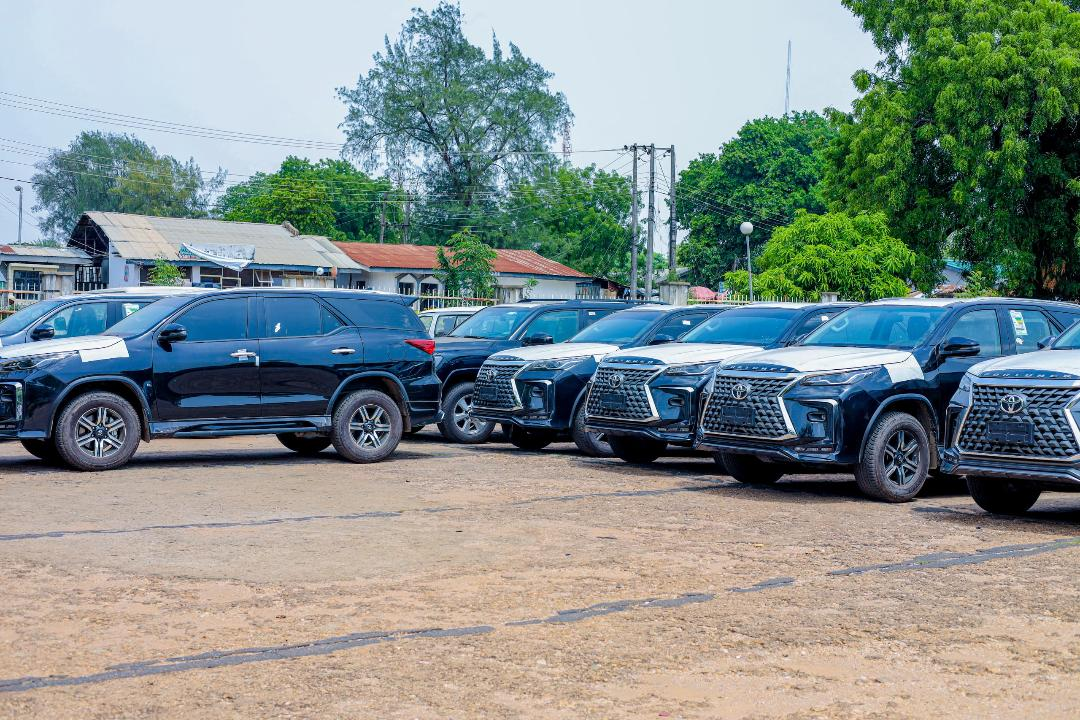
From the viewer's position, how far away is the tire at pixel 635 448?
14.9 metres

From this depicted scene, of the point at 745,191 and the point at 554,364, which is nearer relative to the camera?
the point at 554,364

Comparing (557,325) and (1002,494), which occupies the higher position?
(557,325)

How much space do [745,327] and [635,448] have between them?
6.13 feet

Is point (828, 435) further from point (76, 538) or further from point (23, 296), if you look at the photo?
point (23, 296)

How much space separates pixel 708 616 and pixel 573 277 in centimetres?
6072

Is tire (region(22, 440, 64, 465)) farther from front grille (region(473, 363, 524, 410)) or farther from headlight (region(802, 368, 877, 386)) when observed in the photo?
headlight (region(802, 368, 877, 386))

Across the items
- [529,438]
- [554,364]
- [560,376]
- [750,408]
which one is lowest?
[529,438]

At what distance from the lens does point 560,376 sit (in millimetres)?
15219

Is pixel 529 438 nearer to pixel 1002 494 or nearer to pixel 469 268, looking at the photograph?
pixel 1002 494

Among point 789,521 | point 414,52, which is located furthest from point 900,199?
point 414,52

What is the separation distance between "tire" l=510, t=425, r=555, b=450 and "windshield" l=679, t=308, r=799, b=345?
8.47 ft

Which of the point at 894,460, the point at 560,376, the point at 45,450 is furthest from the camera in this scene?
the point at 560,376

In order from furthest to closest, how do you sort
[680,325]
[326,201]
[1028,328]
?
[326,201] < [680,325] < [1028,328]

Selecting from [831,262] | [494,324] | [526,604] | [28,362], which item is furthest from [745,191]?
[526,604]
